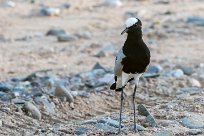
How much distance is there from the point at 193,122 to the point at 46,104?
1858mm

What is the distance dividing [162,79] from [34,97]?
2.07 meters

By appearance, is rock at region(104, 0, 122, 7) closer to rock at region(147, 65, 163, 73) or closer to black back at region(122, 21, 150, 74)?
rock at region(147, 65, 163, 73)

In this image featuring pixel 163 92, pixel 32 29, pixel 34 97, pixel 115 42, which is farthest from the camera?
pixel 32 29

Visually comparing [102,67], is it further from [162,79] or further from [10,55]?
[10,55]

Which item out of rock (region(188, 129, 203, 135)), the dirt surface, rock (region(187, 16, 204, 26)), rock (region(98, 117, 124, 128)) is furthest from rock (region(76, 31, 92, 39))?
rock (region(188, 129, 203, 135))

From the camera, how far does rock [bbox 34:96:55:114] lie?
7383mm

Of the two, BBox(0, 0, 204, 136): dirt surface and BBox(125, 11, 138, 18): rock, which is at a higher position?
BBox(125, 11, 138, 18): rock

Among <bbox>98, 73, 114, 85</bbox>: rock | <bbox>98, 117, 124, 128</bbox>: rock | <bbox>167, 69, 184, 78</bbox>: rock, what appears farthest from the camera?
<bbox>167, 69, 184, 78</bbox>: rock

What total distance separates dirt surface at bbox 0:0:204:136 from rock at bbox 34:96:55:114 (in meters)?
0.07

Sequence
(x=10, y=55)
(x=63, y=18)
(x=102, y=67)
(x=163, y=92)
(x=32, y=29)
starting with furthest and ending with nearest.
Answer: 1. (x=63, y=18)
2. (x=32, y=29)
3. (x=10, y=55)
4. (x=102, y=67)
5. (x=163, y=92)

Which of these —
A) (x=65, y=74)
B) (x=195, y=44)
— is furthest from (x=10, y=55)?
(x=195, y=44)

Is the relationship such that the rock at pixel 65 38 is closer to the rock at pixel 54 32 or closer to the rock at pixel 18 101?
the rock at pixel 54 32

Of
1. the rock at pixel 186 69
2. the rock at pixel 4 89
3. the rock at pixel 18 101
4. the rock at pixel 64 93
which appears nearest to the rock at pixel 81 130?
the rock at pixel 18 101

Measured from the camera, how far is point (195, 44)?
1257cm
